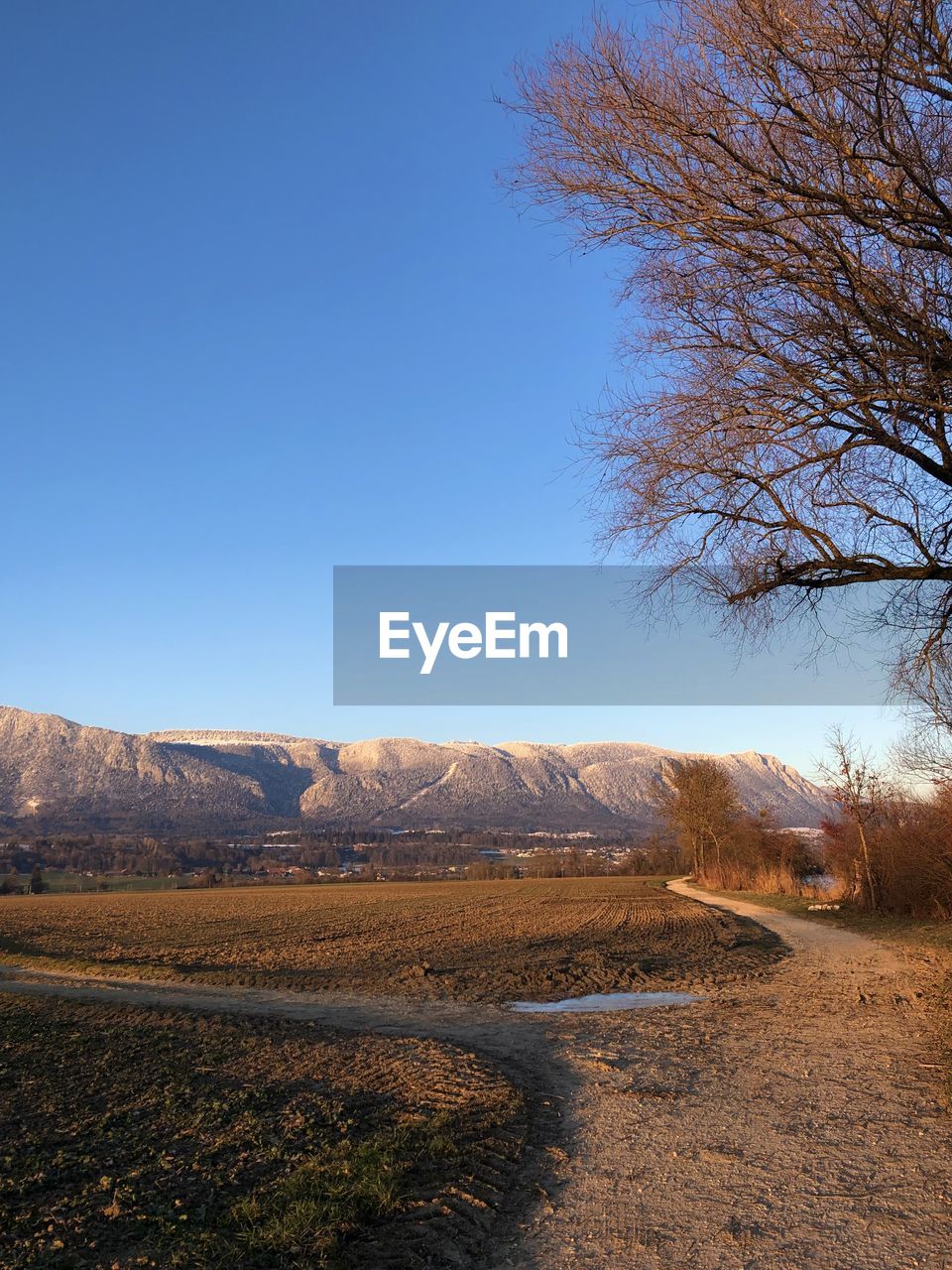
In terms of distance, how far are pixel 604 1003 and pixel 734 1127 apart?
809 centimetres

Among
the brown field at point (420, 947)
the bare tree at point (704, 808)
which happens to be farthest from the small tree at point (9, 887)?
the bare tree at point (704, 808)

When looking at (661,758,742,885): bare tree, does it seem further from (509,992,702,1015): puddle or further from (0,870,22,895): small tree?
(0,870,22,895): small tree

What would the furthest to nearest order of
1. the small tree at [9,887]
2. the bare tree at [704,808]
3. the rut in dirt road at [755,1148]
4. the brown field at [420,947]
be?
1. the small tree at [9,887]
2. the bare tree at [704,808]
3. the brown field at [420,947]
4. the rut in dirt road at [755,1148]

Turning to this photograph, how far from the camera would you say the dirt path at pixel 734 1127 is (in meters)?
5.02

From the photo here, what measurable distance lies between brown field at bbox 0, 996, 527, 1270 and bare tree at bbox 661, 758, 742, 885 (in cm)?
5188

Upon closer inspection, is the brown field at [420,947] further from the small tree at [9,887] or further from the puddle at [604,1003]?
the small tree at [9,887]

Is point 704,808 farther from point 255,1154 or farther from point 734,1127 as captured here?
point 255,1154

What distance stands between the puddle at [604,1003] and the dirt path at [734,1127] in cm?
62

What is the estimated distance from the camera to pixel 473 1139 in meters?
6.95

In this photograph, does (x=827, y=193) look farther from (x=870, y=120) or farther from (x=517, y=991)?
(x=517, y=991)

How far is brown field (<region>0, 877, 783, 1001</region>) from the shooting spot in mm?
18062

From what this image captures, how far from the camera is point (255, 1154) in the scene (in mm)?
6609

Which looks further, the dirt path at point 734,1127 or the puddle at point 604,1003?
the puddle at point 604,1003

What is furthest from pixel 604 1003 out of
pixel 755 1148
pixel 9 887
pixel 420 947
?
pixel 9 887
